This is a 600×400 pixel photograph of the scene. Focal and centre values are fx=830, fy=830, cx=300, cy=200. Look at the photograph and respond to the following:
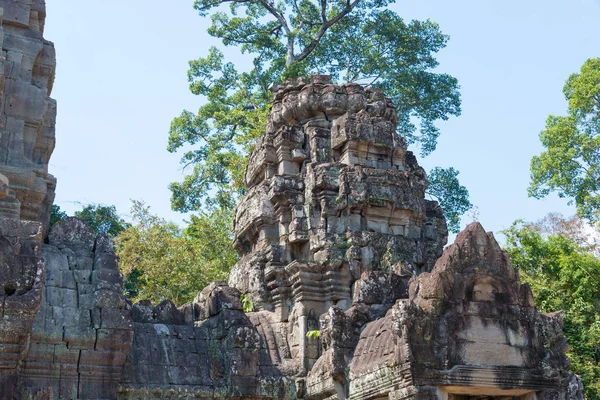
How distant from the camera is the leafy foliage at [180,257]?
2178cm

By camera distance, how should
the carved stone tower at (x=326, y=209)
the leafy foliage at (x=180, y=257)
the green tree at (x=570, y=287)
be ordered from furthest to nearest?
the leafy foliage at (x=180, y=257) → the green tree at (x=570, y=287) → the carved stone tower at (x=326, y=209)

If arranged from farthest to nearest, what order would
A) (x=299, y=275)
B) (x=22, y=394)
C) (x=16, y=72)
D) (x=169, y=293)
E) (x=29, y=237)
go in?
(x=169, y=293) < (x=299, y=275) < (x=16, y=72) < (x=29, y=237) < (x=22, y=394)

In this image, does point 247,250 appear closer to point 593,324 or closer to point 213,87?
point 593,324

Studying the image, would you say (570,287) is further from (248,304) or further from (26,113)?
(26,113)

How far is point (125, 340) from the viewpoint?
369 inches

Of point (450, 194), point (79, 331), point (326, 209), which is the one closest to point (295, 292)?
point (326, 209)

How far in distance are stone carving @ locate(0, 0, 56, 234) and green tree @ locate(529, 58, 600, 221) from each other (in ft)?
61.3

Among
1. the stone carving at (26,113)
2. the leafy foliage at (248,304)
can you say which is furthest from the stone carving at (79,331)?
the leafy foliage at (248,304)

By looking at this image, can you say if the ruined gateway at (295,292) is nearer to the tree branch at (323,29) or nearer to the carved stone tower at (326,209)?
the carved stone tower at (326,209)

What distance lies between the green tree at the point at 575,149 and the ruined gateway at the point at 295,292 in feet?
46.4

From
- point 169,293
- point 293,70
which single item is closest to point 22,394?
point 169,293

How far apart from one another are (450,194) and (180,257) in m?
9.29

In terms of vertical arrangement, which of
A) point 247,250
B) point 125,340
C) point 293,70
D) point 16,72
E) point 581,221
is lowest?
point 125,340

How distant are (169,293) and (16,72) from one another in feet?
38.5
